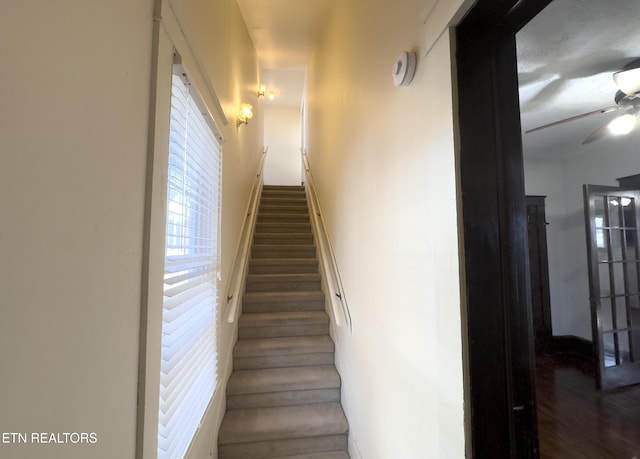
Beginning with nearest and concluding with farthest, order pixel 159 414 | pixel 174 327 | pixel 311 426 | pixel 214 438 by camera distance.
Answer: pixel 159 414, pixel 174 327, pixel 214 438, pixel 311 426

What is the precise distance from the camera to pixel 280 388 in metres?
2.13

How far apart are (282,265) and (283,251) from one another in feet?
0.90

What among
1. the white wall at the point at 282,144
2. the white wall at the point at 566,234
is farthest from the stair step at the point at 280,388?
the white wall at the point at 282,144

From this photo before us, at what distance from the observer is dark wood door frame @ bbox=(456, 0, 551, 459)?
779 millimetres

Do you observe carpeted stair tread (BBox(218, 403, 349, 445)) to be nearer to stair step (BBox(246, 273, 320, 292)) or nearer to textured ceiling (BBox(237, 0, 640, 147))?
stair step (BBox(246, 273, 320, 292))

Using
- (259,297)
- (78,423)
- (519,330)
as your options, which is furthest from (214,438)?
(519,330)

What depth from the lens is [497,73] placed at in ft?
2.78

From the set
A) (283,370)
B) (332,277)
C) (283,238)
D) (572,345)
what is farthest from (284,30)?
(572,345)

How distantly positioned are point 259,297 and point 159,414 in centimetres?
188

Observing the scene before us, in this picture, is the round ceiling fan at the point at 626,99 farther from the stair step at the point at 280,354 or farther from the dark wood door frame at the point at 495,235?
the stair step at the point at 280,354

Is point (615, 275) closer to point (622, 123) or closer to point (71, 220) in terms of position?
point (622, 123)

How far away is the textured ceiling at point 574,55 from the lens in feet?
4.83

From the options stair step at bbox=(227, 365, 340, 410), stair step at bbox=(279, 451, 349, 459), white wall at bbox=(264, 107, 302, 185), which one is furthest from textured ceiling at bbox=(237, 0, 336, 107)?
stair step at bbox=(279, 451, 349, 459)

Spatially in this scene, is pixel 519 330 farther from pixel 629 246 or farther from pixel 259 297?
pixel 629 246
